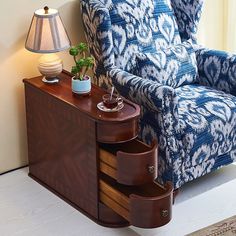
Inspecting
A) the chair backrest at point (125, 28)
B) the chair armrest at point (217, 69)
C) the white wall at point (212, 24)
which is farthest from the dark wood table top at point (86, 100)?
the white wall at point (212, 24)

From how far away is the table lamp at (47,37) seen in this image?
3.04m

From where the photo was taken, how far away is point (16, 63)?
3.24 m

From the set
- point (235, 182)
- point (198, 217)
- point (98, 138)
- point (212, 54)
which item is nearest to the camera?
point (98, 138)

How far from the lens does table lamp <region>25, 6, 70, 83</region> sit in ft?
9.96

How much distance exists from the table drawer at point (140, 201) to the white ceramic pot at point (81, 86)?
0.43 meters

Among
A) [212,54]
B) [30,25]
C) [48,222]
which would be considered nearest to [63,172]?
[48,222]

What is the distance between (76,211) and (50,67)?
29.5 inches

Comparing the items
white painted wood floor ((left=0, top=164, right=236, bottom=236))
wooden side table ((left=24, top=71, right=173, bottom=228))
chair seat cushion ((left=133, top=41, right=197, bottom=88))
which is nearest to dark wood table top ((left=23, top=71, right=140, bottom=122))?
wooden side table ((left=24, top=71, right=173, bottom=228))

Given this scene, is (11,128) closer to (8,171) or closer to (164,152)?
(8,171)

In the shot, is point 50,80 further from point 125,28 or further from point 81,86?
point 125,28

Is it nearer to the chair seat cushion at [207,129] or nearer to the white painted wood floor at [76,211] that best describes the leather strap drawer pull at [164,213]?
the white painted wood floor at [76,211]

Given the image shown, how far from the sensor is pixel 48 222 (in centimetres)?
292

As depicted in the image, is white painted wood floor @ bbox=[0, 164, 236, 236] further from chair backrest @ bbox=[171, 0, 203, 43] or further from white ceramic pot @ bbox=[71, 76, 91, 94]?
chair backrest @ bbox=[171, 0, 203, 43]

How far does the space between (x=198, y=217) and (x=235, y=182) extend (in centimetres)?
42
